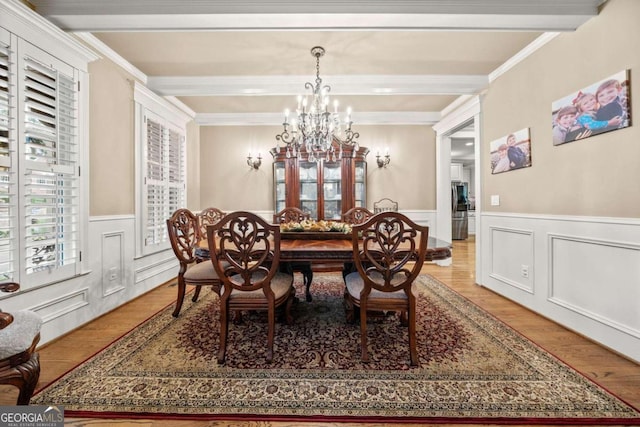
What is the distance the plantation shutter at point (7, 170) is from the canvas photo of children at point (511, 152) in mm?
4124

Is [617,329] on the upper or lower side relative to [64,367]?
upper

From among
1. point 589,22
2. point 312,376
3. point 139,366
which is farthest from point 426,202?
point 139,366

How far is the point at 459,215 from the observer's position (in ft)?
24.1

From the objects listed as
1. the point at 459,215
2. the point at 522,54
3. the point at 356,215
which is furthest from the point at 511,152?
the point at 459,215

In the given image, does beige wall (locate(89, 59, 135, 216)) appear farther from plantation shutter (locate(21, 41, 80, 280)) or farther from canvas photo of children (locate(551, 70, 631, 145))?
canvas photo of children (locate(551, 70, 631, 145))

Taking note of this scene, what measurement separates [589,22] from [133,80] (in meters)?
4.21

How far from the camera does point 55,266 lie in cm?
198

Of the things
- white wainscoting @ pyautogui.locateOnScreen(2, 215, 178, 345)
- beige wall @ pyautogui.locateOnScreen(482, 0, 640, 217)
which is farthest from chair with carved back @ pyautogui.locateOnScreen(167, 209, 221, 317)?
beige wall @ pyautogui.locateOnScreen(482, 0, 640, 217)

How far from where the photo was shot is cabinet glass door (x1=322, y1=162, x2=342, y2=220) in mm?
4207

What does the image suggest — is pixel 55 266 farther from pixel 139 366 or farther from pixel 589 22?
pixel 589 22

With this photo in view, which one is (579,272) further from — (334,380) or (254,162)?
(254,162)

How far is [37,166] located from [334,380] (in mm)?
2493

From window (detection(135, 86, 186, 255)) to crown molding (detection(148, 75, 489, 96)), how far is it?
36cm

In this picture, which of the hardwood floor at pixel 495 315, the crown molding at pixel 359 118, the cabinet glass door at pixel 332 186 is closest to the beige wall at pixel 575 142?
the hardwood floor at pixel 495 315
